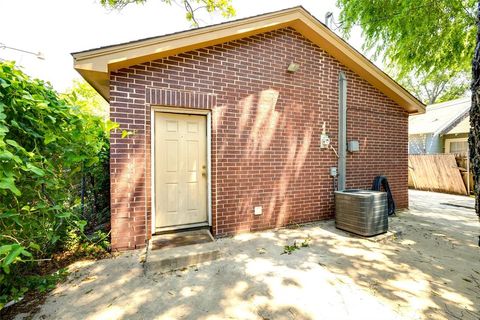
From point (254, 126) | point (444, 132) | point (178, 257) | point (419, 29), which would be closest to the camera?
point (178, 257)

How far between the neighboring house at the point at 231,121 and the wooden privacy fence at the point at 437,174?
526cm

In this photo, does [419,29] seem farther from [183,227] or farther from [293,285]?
[183,227]

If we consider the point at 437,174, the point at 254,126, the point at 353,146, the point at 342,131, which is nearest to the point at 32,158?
the point at 254,126

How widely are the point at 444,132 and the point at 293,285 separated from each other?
47.5 feet

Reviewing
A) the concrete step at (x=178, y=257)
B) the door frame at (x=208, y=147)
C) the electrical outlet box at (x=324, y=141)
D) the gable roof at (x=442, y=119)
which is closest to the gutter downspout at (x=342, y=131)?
the electrical outlet box at (x=324, y=141)

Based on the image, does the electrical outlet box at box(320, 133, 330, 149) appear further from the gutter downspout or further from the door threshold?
the door threshold

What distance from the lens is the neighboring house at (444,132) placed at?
1137 cm

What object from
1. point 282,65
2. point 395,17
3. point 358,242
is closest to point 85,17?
point 282,65

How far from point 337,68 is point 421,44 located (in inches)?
85.7

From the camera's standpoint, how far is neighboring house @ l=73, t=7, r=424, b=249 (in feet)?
11.2

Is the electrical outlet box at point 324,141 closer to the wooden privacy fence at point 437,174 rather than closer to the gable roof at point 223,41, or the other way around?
the gable roof at point 223,41

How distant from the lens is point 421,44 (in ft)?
17.1

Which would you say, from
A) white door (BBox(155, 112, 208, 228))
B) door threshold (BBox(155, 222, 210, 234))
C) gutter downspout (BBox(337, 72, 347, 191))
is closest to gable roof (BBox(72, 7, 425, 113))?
gutter downspout (BBox(337, 72, 347, 191))

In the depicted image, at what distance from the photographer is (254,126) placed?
423 centimetres
